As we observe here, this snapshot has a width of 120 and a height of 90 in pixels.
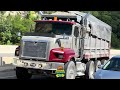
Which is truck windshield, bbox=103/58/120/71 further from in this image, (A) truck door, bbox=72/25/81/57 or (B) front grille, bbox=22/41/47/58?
(A) truck door, bbox=72/25/81/57

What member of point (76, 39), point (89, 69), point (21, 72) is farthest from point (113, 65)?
point (89, 69)

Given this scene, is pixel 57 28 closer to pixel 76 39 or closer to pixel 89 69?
pixel 76 39

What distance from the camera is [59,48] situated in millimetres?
12812

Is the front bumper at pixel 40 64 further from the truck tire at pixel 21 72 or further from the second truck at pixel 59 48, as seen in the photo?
the truck tire at pixel 21 72

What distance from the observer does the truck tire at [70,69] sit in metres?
12.5

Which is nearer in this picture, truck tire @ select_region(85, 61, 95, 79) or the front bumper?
the front bumper

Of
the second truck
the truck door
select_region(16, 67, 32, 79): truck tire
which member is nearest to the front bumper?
the second truck

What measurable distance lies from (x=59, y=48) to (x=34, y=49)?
996 millimetres

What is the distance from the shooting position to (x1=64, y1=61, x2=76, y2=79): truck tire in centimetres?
1245

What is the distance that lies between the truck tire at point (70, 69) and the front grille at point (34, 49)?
99cm
